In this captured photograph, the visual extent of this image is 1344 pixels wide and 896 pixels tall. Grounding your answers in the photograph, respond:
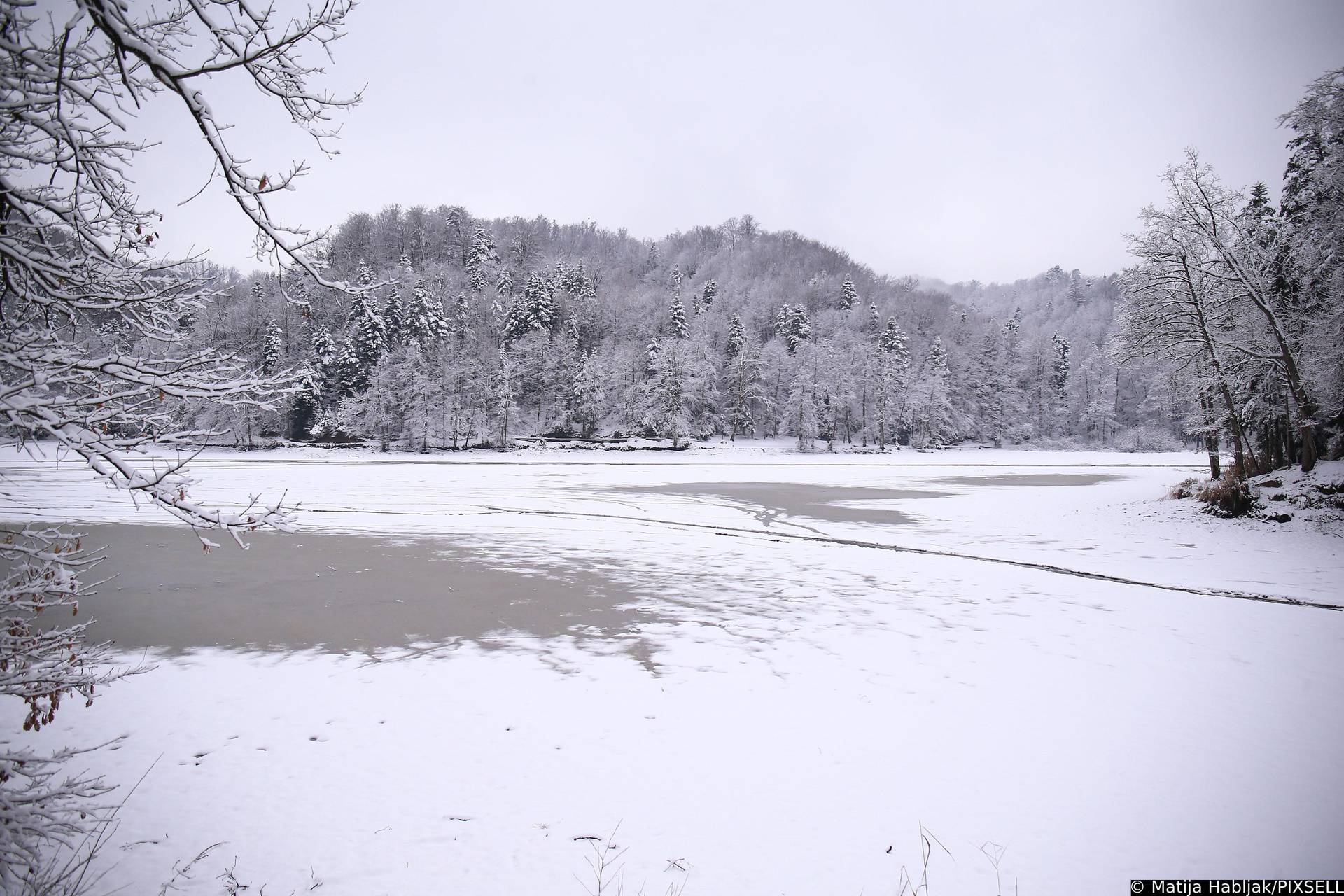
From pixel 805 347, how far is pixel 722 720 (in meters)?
66.7

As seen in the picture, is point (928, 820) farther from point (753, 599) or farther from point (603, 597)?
point (603, 597)

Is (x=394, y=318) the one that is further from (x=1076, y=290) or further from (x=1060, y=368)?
(x=1076, y=290)

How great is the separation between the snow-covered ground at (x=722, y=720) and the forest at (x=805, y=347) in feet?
10.1

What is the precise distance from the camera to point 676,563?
1302 cm

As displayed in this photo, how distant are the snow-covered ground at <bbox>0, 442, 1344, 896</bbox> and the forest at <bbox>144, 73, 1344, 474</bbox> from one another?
308 cm

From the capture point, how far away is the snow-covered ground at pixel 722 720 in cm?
404

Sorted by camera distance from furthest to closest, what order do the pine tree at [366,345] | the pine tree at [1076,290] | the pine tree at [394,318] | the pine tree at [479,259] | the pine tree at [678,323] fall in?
the pine tree at [1076,290], the pine tree at [479,259], the pine tree at [678,323], the pine tree at [394,318], the pine tree at [366,345]

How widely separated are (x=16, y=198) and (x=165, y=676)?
18.2ft

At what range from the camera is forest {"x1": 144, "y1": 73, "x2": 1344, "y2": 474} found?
2086cm

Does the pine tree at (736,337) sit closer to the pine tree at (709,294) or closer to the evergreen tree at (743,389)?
the evergreen tree at (743,389)

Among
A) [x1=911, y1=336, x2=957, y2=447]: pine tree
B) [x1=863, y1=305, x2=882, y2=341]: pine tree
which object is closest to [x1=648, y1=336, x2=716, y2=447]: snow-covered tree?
[x1=911, y1=336, x2=957, y2=447]: pine tree

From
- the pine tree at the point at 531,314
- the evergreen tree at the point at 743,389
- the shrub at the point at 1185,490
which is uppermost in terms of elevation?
the pine tree at the point at 531,314

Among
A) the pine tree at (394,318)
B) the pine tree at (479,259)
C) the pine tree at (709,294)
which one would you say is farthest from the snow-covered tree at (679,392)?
the pine tree at (479,259)

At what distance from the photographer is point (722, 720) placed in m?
5.83
